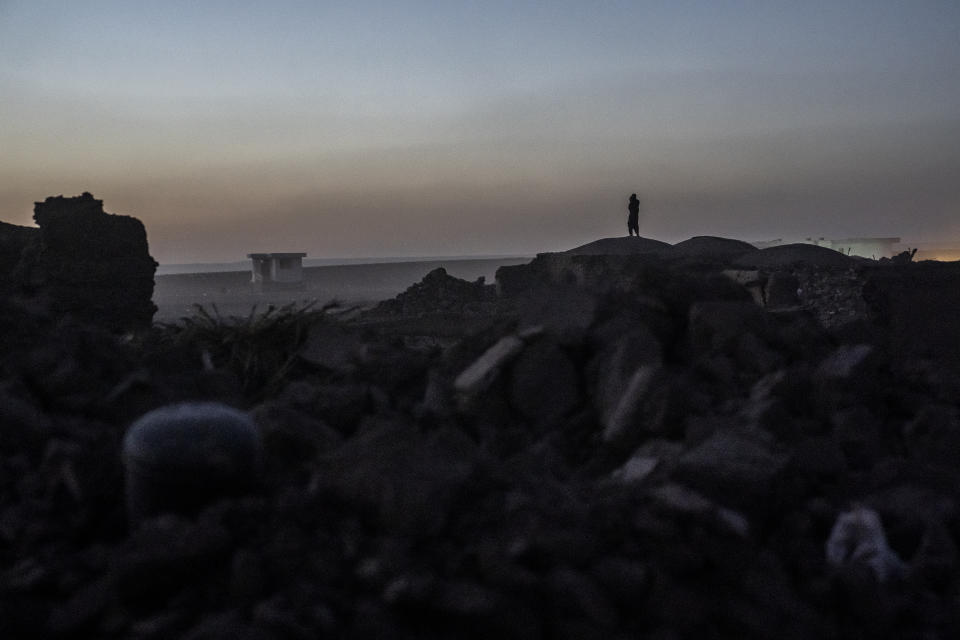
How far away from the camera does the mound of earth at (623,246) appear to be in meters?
21.0

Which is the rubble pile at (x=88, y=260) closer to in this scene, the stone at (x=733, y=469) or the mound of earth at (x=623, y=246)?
the stone at (x=733, y=469)

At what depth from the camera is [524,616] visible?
87.6 inches

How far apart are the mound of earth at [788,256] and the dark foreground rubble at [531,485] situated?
13300 mm

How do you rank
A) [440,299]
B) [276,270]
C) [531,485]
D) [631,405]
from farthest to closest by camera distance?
[276,270] → [440,299] → [631,405] → [531,485]

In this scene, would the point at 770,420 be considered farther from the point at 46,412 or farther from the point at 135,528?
the point at 46,412

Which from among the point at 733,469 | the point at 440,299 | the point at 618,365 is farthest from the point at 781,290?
the point at 733,469

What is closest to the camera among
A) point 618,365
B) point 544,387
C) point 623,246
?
point 618,365

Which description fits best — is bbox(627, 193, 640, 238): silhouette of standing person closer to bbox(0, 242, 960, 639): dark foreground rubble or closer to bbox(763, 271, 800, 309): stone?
bbox(763, 271, 800, 309): stone

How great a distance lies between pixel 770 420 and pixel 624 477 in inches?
28.4

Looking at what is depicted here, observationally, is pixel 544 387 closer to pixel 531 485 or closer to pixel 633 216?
pixel 531 485

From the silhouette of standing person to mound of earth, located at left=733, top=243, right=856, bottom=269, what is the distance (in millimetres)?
3748

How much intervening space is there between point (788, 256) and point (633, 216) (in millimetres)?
5055

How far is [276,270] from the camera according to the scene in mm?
49375

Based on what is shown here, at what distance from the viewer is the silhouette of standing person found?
22156 mm
